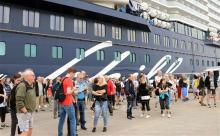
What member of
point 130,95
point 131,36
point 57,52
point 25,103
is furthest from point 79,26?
point 25,103

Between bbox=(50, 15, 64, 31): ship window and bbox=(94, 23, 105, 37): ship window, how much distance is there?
3400 millimetres

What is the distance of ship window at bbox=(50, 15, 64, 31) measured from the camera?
21.4 m

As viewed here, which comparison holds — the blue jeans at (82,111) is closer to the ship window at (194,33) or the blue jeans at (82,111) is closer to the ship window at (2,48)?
the ship window at (2,48)

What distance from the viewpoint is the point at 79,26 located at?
2353 centimetres

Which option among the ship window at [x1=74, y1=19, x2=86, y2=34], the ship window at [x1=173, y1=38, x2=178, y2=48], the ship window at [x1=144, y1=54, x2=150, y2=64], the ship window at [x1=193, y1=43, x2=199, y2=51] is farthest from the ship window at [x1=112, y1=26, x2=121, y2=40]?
the ship window at [x1=193, y1=43, x2=199, y2=51]

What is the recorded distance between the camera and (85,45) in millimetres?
23281

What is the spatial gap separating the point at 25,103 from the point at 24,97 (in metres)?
0.13

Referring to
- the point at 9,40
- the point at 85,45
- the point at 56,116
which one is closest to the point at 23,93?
the point at 56,116

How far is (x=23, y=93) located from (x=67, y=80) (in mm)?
1803

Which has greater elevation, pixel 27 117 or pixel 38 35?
pixel 38 35

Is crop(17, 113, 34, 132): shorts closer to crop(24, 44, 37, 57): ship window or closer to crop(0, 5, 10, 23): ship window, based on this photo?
crop(0, 5, 10, 23): ship window

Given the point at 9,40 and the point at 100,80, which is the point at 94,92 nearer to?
the point at 100,80

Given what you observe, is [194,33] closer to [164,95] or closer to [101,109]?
[164,95]

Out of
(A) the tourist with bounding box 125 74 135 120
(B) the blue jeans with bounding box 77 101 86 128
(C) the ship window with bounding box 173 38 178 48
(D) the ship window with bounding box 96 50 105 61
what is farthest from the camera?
(C) the ship window with bounding box 173 38 178 48
